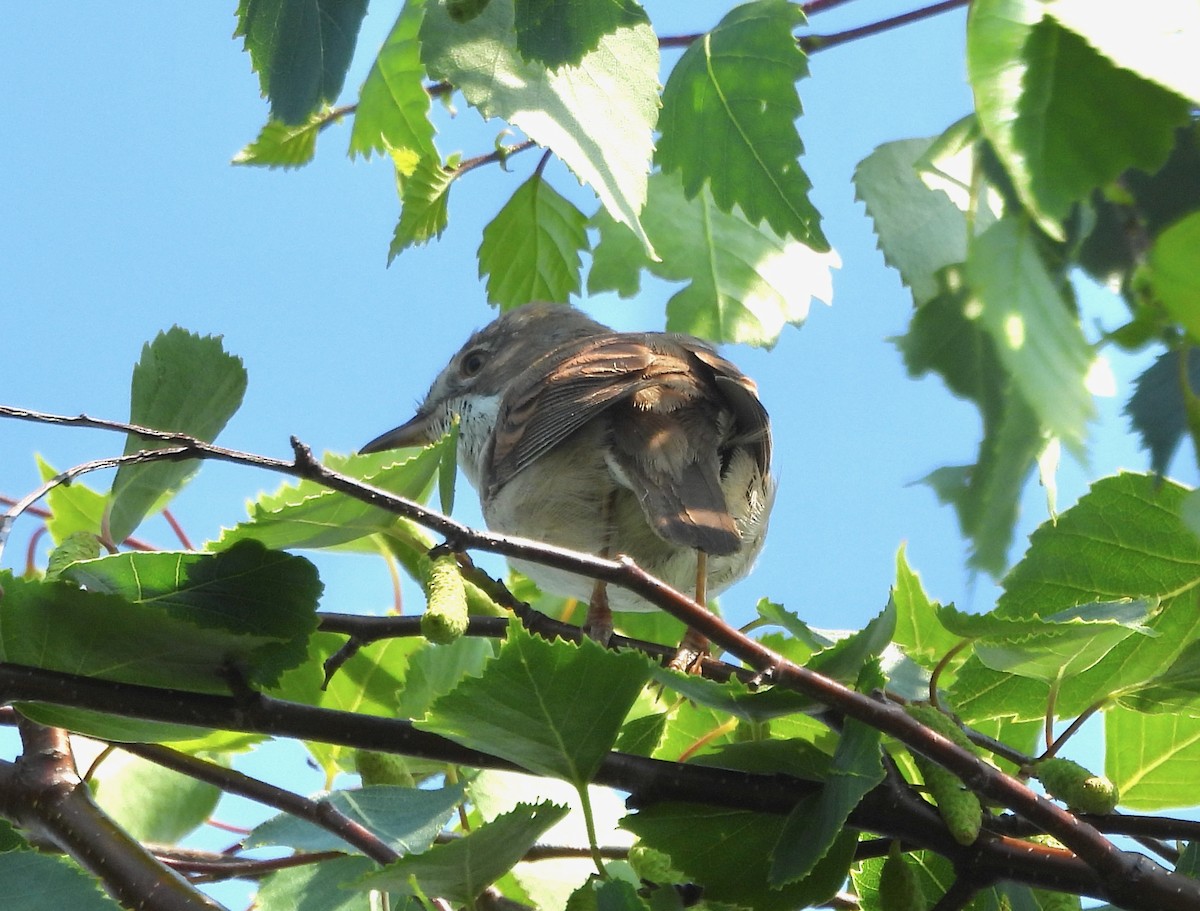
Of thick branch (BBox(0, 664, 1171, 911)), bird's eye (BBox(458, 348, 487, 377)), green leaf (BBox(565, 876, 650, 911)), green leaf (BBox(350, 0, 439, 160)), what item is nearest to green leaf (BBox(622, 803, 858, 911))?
thick branch (BBox(0, 664, 1171, 911))

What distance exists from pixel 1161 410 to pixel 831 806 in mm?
490

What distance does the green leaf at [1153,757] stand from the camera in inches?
57.2

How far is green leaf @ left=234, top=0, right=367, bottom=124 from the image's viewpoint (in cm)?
107

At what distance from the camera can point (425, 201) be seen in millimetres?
2117

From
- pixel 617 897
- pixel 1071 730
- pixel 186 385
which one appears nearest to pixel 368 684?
pixel 186 385

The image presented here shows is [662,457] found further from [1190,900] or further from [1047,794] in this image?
[1190,900]

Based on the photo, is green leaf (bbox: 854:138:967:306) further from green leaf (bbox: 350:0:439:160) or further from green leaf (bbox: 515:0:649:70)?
green leaf (bbox: 350:0:439:160)

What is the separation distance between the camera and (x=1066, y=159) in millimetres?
651

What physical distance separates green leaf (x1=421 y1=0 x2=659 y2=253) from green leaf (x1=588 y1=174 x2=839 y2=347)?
790mm

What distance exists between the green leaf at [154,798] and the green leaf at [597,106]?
3.89 feet

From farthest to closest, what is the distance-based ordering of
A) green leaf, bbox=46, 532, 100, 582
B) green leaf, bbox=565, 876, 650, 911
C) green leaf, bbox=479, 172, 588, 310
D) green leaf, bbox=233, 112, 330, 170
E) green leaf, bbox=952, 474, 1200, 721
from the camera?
green leaf, bbox=233, 112, 330, 170
green leaf, bbox=479, 172, 588, 310
green leaf, bbox=952, 474, 1200, 721
green leaf, bbox=46, 532, 100, 582
green leaf, bbox=565, 876, 650, 911

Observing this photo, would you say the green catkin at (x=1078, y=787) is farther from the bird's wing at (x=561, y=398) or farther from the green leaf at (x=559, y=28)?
the bird's wing at (x=561, y=398)

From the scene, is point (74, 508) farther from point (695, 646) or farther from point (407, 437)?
point (407, 437)

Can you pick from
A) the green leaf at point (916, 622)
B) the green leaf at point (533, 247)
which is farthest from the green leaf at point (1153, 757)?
the green leaf at point (533, 247)
